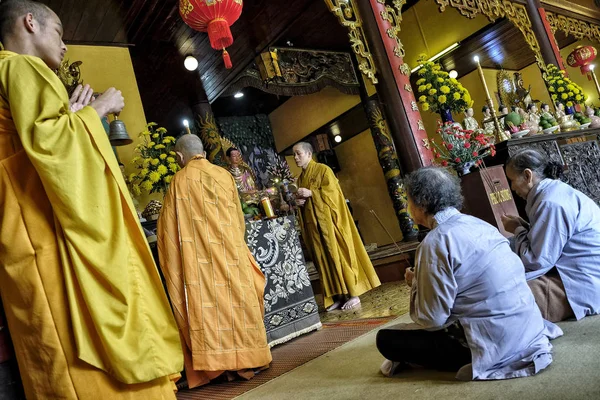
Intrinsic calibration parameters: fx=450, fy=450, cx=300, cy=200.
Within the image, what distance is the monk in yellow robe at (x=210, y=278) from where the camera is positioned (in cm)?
237

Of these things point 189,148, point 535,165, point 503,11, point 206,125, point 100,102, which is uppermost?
point 503,11

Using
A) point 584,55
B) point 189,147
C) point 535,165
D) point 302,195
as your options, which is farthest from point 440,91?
point 584,55

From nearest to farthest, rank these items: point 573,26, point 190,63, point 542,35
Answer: point 190,63, point 542,35, point 573,26

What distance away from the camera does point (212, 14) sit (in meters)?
3.98

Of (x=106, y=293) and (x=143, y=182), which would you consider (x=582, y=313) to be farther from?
(x=143, y=182)

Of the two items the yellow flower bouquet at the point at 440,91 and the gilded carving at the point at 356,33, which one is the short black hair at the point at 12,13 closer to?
the gilded carving at the point at 356,33

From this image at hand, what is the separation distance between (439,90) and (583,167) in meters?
1.95

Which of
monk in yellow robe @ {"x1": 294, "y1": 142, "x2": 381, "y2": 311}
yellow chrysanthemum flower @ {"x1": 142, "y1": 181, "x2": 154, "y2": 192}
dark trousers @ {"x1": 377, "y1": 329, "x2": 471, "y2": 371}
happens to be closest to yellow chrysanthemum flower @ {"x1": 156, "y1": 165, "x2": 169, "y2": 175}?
yellow chrysanthemum flower @ {"x1": 142, "y1": 181, "x2": 154, "y2": 192}

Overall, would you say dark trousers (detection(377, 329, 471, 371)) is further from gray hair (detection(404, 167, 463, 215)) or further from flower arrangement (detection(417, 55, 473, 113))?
flower arrangement (detection(417, 55, 473, 113))

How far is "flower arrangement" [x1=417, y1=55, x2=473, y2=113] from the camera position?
5.00 meters

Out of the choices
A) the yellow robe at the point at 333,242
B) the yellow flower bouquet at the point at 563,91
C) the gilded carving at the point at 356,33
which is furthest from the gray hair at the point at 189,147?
the yellow flower bouquet at the point at 563,91

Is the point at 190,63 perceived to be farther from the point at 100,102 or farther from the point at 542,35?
the point at 542,35

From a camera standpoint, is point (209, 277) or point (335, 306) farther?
point (335, 306)

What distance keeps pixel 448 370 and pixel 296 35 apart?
6.62m
